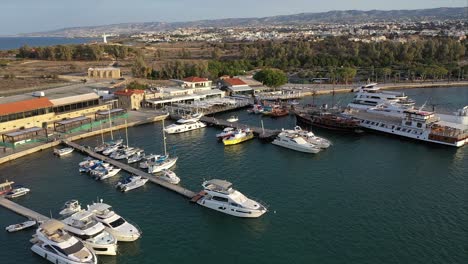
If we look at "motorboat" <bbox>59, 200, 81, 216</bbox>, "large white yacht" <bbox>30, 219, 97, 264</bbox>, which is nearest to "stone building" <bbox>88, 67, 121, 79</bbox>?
"motorboat" <bbox>59, 200, 81, 216</bbox>

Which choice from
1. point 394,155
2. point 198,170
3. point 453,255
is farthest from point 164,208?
point 394,155

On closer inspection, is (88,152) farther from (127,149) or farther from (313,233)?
(313,233)

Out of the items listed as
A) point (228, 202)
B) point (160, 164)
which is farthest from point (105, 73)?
point (228, 202)

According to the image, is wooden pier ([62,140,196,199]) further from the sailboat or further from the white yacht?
the white yacht

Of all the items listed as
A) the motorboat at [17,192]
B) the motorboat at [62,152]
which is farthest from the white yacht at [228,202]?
the motorboat at [62,152]

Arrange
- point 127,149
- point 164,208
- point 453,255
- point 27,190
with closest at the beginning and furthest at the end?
1. point 453,255
2. point 164,208
3. point 27,190
4. point 127,149

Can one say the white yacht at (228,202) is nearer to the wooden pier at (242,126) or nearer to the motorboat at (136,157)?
the motorboat at (136,157)

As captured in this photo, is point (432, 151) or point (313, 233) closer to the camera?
point (313, 233)
